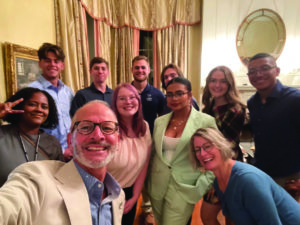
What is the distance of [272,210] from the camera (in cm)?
93

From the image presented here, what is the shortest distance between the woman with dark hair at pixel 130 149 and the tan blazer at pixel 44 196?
0.56m

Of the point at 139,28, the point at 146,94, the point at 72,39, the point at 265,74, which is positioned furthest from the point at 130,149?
the point at 139,28

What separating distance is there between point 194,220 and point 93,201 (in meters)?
1.68

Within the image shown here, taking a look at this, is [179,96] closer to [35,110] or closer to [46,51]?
[35,110]

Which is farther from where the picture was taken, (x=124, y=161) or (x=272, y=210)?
(x=124, y=161)

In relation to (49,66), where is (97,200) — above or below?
below

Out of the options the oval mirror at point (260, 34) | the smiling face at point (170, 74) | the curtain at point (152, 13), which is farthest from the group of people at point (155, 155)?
the oval mirror at point (260, 34)

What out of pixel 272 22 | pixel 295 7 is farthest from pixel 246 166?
pixel 295 7

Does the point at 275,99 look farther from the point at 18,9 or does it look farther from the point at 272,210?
the point at 18,9

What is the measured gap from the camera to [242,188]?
39.5 inches

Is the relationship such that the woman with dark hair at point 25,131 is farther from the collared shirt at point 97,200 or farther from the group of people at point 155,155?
the collared shirt at point 97,200

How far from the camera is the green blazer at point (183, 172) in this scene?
4.21 ft

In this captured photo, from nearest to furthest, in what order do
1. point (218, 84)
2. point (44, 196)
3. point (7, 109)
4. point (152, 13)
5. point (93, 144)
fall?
1. point (44, 196)
2. point (93, 144)
3. point (7, 109)
4. point (218, 84)
5. point (152, 13)

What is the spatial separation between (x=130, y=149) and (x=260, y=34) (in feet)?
13.0
